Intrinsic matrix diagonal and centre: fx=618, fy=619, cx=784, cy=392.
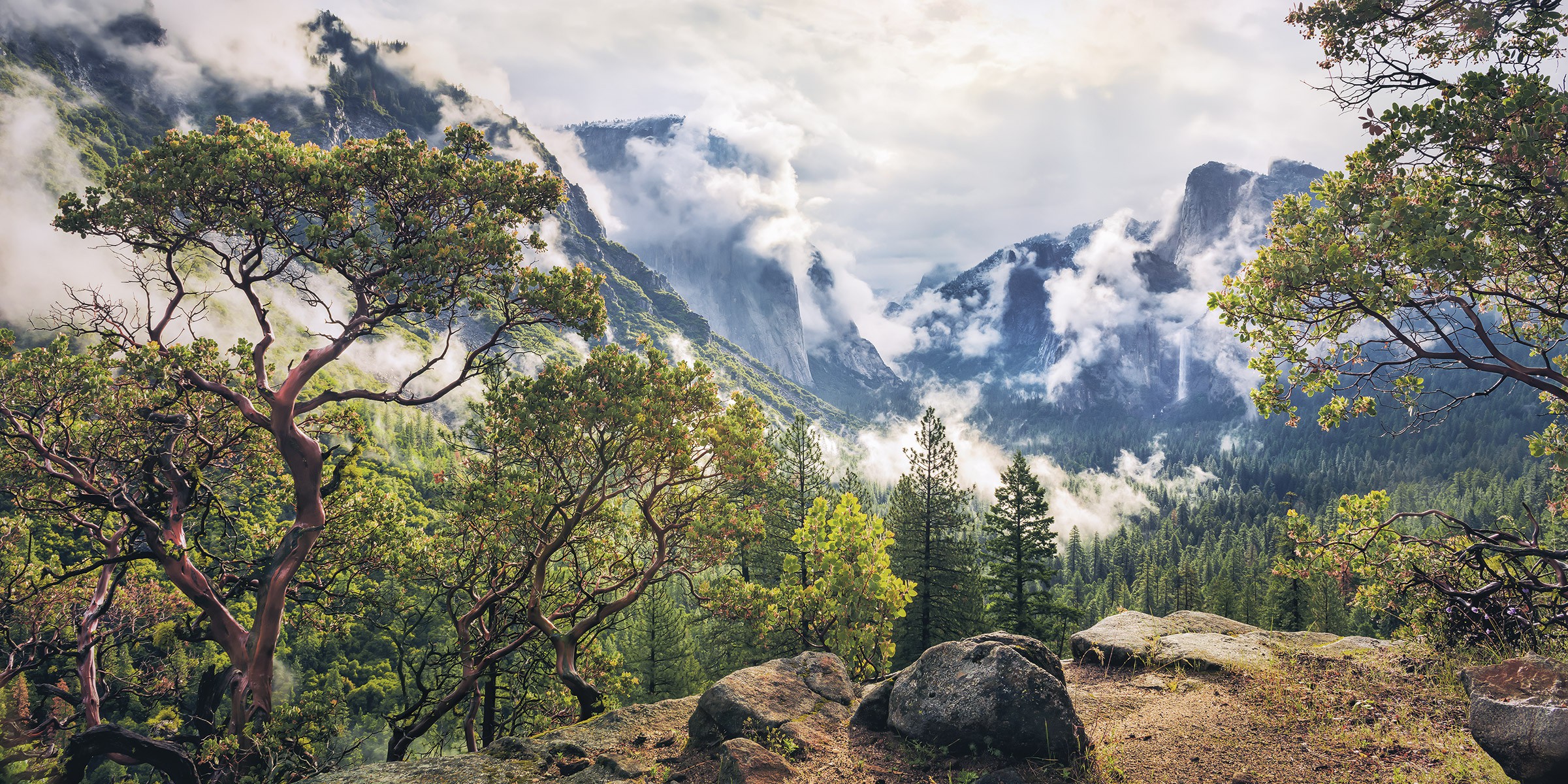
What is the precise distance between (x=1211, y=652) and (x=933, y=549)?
25377mm

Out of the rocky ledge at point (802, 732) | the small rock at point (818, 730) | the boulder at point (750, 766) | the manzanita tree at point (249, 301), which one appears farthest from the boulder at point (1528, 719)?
the manzanita tree at point (249, 301)

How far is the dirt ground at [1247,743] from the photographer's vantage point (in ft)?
25.7

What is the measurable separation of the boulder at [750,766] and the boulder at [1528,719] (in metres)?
8.17

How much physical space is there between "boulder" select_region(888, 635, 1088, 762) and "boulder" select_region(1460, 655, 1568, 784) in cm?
425

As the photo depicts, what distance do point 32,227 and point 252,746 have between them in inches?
11247

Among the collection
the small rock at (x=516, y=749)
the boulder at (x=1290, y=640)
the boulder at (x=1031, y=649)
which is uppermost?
the boulder at (x=1031, y=649)

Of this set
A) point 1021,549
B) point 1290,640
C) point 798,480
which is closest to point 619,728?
point 1290,640

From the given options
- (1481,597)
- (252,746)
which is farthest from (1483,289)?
(252,746)

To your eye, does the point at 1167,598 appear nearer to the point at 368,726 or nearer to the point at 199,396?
the point at 368,726

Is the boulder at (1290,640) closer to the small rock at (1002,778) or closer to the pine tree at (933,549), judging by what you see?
the small rock at (1002,778)

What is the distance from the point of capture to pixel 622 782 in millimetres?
9289

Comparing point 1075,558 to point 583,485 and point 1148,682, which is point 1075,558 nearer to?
point 1148,682

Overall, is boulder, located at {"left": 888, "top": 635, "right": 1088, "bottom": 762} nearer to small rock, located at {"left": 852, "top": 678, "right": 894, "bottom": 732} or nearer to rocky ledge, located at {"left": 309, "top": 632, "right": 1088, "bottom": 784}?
rocky ledge, located at {"left": 309, "top": 632, "right": 1088, "bottom": 784}

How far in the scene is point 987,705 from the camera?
898 centimetres
